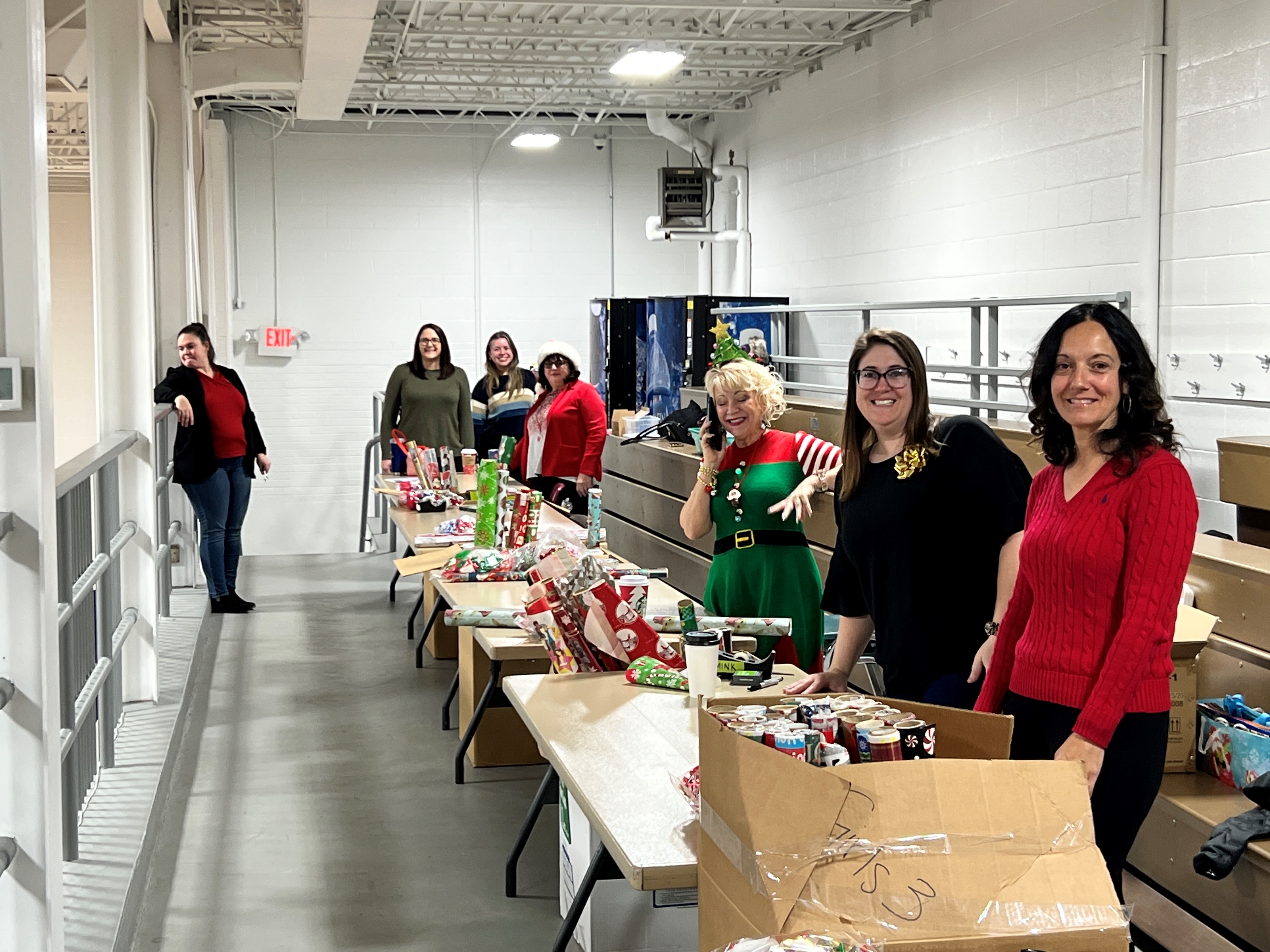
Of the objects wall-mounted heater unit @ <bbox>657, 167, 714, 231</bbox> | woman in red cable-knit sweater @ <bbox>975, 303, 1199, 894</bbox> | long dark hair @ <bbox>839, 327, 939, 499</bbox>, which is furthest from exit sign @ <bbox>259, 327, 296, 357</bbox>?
woman in red cable-knit sweater @ <bbox>975, 303, 1199, 894</bbox>

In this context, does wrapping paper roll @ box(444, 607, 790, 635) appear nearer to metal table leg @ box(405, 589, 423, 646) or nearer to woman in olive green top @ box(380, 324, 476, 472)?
metal table leg @ box(405, 589, 423, 646)

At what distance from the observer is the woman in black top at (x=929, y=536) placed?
2.84 m

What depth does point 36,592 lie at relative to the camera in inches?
99.6

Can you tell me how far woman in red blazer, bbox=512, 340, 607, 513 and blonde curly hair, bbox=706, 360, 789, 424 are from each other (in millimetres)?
3067

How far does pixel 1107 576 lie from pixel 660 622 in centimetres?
171

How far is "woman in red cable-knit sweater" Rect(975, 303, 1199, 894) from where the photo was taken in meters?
2.21

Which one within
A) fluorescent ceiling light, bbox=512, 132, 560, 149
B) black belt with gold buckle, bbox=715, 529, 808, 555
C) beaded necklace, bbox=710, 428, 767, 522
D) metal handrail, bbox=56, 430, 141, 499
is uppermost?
fluorescent ceiling light, bbox=512, 132, 560, 149

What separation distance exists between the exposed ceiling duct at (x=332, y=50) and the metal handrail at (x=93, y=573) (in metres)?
2.70

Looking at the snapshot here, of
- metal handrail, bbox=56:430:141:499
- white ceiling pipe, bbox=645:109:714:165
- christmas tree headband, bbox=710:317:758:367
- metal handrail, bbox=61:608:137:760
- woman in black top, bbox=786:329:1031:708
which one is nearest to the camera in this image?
woman in black top, bbox=786:329:1031:708

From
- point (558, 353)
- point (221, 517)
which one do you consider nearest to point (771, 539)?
point (558, 353)

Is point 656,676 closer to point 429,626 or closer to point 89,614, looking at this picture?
point 89,614

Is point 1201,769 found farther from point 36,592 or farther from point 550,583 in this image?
point 36,592

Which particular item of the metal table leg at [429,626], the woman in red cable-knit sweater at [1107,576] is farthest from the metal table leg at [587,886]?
the metal table leg at [429,626]

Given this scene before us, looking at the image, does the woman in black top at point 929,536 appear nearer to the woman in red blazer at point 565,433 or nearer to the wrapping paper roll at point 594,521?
the wrapping paper roll at point 594,521
